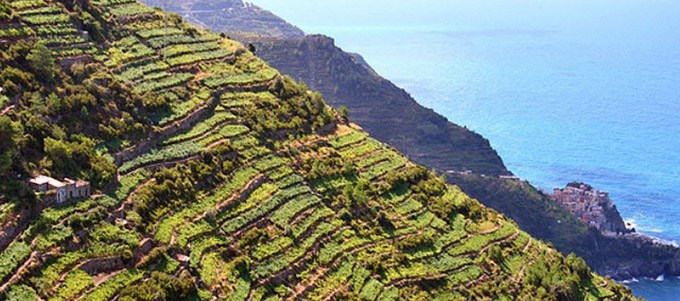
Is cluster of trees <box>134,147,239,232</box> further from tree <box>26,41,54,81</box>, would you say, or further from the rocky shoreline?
the rocky shoreline

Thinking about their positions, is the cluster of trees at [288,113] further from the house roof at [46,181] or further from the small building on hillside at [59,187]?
the house roof at [46,181]

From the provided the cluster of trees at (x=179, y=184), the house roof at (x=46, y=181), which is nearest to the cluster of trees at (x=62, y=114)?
the house roof at (x=46, y=181)

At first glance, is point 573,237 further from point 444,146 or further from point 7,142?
point 7,142

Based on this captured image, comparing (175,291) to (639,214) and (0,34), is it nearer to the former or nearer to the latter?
(0,34)

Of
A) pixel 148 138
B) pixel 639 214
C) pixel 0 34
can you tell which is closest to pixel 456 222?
pixel 148 138

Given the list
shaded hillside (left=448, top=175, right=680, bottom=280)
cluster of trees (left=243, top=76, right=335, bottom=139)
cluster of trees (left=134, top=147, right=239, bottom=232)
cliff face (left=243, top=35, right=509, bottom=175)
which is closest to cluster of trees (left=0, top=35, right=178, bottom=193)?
cluster of trees (left=134, top=147, right=239, bottom=232)
